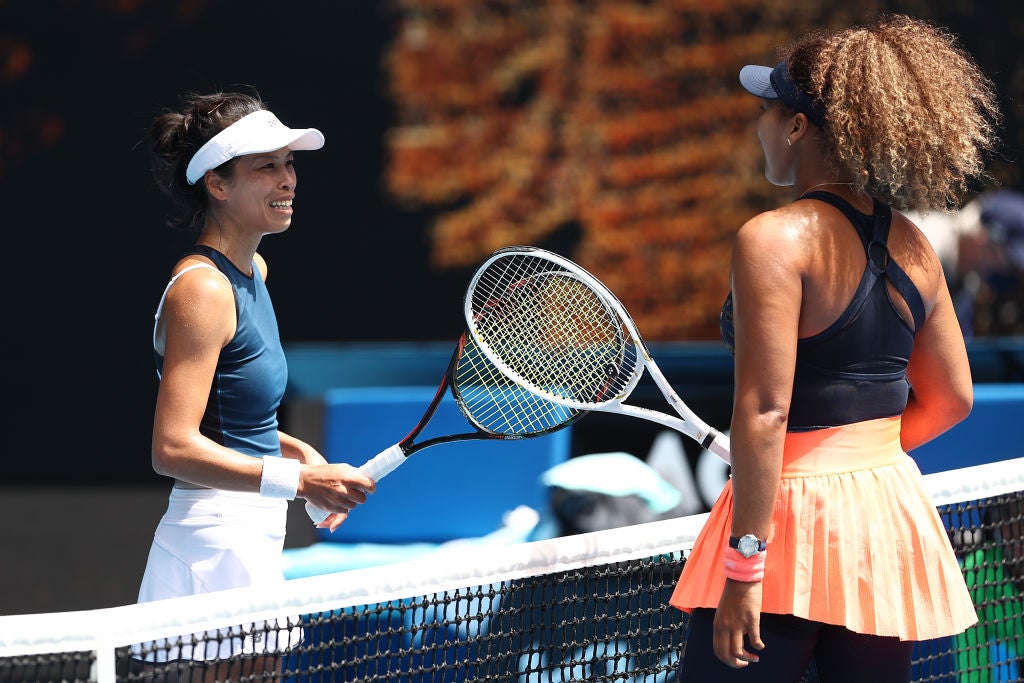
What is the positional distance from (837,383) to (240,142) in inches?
43.3

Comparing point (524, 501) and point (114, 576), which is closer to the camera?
point (524, 501)

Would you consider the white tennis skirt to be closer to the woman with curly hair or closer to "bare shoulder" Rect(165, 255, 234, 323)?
"bare shoulder" Rect(165, 255, 234, 323)

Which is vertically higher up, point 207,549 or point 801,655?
point 207,549

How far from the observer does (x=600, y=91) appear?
252 inches

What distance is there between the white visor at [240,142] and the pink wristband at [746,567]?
1.08 meters

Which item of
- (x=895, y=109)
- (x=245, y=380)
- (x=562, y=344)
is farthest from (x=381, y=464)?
(x=895, y=109)

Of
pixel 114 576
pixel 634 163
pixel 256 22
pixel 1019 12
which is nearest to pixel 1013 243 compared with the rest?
pixel 1019 12

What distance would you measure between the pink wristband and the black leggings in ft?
0.30

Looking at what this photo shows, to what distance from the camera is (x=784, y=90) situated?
5.59 feet

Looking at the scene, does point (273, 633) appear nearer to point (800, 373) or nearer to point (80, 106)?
point (800, 373)

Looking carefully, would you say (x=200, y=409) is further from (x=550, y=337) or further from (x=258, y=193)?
(x=550, y=337)

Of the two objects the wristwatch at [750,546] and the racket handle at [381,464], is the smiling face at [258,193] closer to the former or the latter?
the racket handle at [381,464]

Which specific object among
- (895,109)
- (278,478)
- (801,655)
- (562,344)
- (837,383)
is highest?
(895,109)

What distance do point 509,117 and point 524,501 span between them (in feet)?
9.96
